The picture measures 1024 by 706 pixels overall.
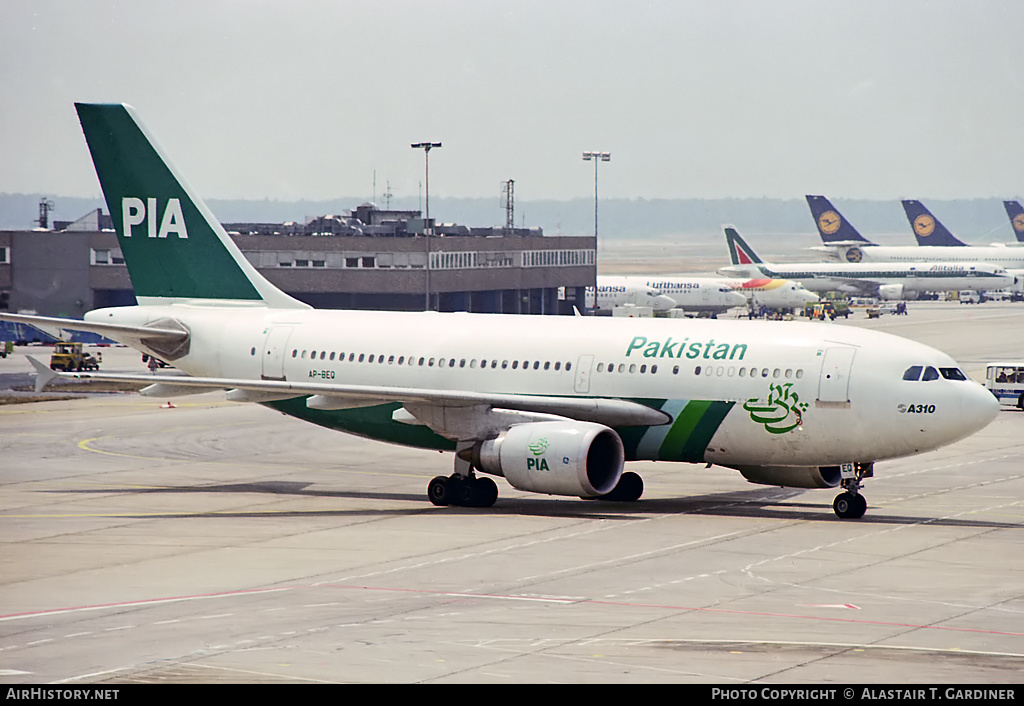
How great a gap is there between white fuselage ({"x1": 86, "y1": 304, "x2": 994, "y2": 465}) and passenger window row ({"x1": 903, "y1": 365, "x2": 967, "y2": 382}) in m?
0.15

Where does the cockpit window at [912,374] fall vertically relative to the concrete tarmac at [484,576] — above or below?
above

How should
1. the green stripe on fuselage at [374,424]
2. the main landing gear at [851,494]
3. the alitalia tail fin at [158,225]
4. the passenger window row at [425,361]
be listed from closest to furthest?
the main landing gear at [851,494] < the passenger window row at [425,361] < the green stripe on fuselage at [374,424] < the alitalia tail fin at [158,225]

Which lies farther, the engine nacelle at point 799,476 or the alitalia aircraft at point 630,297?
the alitalia aircraft at point 630,297

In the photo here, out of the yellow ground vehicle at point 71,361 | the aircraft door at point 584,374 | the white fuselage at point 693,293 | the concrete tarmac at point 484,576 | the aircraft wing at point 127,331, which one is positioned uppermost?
the white fuselage at point 693,293

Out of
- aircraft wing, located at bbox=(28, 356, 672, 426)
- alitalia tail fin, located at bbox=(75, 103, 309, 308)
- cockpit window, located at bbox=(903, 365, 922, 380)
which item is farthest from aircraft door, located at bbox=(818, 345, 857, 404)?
alitalia tail fin, located at bbox=(75, 103, 309, 308)

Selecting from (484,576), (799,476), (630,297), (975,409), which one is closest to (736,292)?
(630,297)

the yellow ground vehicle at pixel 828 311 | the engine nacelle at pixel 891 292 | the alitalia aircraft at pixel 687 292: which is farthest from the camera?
the engine nacelle at pixel 891 292

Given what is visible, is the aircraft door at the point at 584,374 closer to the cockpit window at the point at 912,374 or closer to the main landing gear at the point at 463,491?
the main landing gear at the point at 463,491

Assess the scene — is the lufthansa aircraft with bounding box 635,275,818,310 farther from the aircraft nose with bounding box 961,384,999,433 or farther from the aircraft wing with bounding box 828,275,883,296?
the aircraft nose with bounding box 961,384,999,433

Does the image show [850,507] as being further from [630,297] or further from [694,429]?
[630,297]

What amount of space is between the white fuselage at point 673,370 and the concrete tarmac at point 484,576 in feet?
6.68

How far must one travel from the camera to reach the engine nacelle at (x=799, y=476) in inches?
1510

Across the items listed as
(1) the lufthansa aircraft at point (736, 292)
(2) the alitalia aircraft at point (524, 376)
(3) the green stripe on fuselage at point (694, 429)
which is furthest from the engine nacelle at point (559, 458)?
(1) the lufthansa aircraft at point (736, 292)

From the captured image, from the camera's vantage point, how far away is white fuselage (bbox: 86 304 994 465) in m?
35.8
